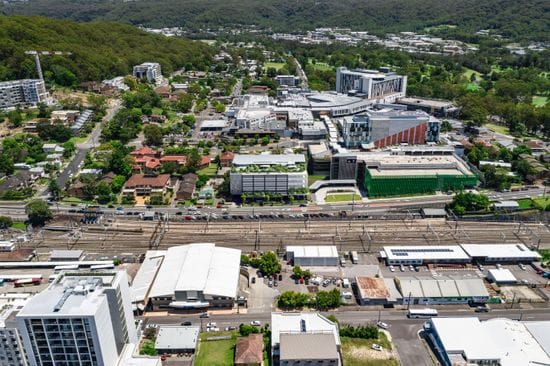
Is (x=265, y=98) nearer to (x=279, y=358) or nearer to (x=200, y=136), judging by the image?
(x=200, y=136)

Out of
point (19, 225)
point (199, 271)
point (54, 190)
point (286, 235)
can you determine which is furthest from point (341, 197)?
point (19, 225)

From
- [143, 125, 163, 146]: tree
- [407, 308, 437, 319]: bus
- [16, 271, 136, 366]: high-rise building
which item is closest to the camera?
[16, 271, 136, 366]: high-rise building

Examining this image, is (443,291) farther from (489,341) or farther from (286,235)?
(286,235)

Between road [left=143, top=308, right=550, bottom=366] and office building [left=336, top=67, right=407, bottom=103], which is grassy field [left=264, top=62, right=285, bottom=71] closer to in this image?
office building [left=336, top=67, right=407, bottom=103]

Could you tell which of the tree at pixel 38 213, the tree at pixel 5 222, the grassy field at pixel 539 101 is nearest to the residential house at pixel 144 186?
the tree at pixel 38 213

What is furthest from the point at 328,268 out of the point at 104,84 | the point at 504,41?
the point at 504,41

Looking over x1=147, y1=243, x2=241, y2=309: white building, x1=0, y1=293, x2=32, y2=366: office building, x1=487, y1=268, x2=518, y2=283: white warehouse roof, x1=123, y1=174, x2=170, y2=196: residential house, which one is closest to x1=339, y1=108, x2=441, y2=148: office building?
x1=123, y1=174, x2=170, y2=196: residential house
